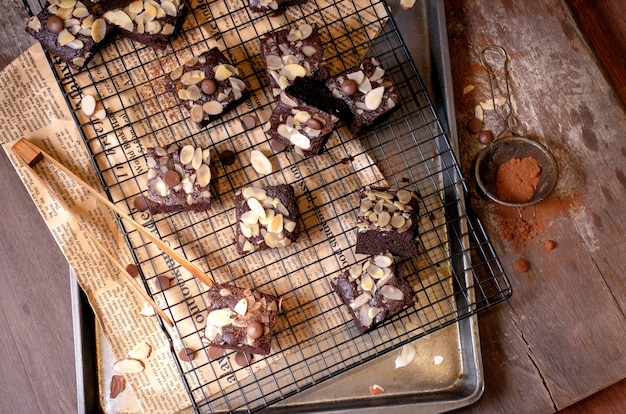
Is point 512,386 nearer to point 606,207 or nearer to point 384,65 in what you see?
point 606,207

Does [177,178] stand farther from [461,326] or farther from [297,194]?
[461,326]

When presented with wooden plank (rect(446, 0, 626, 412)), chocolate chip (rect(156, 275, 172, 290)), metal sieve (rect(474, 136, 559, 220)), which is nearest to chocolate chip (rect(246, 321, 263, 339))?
chocolate chip (rect(156, 275, 172, 290))

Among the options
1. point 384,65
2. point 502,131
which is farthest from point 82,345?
point 502,131

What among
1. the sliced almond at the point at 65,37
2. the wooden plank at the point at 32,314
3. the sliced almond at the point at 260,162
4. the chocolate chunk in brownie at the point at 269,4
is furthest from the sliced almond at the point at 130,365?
the chocolate chunk in brownie at the point at 269,4

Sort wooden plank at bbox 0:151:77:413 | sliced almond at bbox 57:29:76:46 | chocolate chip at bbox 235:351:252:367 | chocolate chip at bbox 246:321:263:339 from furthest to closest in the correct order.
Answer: wooden plank at bbox 0:151:77:413, chocolate chip at bbox 235:351:252:367, sliced almond at bbox 57:29:76:46, chocolate chip at bbox 246:321:263:339

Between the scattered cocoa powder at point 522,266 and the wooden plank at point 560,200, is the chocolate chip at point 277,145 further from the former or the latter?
the scattered cocoa powder at point 522,266

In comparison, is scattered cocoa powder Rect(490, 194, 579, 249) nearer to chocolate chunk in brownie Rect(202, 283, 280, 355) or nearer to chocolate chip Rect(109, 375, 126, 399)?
chocolate chunk in brownie Rect(202, 283, 280, 355)
